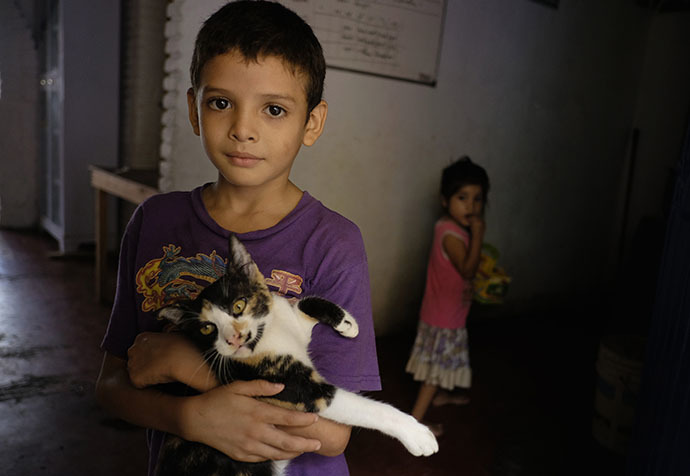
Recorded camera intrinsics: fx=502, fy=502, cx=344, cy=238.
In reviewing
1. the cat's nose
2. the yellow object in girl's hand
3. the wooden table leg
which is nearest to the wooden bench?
the wooden table leg

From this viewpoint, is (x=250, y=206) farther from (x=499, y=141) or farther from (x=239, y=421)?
(x=499, y=141)

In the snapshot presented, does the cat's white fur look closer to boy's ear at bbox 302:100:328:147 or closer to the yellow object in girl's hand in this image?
boy's ear at bbox 302:100:328:147

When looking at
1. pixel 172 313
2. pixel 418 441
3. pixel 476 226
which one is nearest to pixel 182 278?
pixel 172 313

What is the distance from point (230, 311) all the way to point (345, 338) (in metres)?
0.21

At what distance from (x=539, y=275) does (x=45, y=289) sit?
13.5 feet

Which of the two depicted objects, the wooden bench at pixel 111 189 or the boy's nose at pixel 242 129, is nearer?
the boy's nose at pixel 242 129

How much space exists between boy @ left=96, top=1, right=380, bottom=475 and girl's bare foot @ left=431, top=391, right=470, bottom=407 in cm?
197

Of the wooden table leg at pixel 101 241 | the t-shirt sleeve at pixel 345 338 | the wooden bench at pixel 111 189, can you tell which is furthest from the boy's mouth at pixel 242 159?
the wooden table leg at pixel 101 241

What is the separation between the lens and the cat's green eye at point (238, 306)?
0.88m

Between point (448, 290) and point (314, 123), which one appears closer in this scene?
point (314, 123)

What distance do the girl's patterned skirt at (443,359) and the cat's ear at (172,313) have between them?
199 centimetres

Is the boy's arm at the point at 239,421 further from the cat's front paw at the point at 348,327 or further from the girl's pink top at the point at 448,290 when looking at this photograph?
the girl's pink top at the point at 448,290

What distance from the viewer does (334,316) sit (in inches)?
34.0

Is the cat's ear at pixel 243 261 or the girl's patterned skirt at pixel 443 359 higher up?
the cat's ear at pixel 243 261
